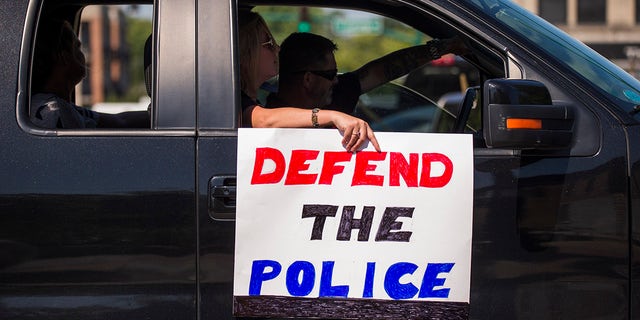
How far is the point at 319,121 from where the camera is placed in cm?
319

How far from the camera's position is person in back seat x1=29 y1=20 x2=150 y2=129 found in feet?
10.6

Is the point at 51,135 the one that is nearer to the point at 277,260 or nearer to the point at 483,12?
the point at 277,260

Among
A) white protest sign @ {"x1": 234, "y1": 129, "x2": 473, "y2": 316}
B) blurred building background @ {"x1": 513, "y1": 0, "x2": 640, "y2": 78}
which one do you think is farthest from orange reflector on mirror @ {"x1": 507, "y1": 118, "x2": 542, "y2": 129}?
blurred building background @ {"x1": 513, "y1": 0, "x2": 640, "y2": 78}

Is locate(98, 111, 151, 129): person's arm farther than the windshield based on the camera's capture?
Yes

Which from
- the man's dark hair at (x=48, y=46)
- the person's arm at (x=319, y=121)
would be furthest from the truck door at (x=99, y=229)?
the man's dark hair at (x=48, y=46)

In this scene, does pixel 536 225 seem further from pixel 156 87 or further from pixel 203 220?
pixel 156 87

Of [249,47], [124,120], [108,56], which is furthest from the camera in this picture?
[108,56]

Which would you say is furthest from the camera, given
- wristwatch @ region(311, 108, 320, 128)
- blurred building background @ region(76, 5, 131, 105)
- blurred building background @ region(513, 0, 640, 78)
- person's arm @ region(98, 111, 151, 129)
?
blurred building background @ region(76, 5, 131, 105)

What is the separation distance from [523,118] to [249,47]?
3.56 ft

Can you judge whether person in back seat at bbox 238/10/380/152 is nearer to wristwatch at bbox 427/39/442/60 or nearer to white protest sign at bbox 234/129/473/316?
white protest sign at bbox 234/129/473/316

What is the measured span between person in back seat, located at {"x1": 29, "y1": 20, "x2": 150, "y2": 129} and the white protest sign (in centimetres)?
65

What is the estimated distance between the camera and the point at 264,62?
3.63 meters

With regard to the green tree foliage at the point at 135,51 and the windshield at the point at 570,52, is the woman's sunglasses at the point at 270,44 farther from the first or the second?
the green tree foliage at the point at 135,51

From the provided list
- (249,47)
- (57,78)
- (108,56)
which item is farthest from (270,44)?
(108,56)
